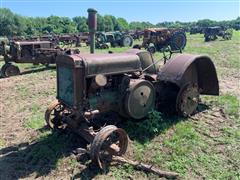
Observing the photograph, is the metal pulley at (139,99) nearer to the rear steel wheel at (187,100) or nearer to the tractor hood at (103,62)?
the tractor hood at (103,62)

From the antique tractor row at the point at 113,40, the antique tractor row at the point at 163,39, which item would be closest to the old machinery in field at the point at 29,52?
the antique tractor row at the point at 163,39

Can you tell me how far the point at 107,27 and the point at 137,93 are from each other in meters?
66.3

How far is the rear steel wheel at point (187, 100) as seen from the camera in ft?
20.0

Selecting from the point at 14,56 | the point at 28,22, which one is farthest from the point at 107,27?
the point at 14,56

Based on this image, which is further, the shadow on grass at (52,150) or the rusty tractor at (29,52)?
the rusty tractor at (29,52)

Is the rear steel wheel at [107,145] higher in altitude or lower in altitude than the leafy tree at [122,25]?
lower

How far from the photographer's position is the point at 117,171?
4531 mm

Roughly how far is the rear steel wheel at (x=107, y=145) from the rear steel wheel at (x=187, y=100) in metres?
1.80

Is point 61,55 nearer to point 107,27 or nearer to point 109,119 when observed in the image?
point 109,119

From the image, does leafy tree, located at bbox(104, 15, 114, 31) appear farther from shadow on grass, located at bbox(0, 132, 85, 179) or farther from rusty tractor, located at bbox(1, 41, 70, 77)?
shadow on grass, located at bbox(0, 132, 85, 179)

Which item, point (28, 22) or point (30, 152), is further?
point (28, 22)

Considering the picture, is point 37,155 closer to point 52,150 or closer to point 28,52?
point 52,150

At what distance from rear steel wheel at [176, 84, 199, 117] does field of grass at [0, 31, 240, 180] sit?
0.17m

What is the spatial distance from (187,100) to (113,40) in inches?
780
